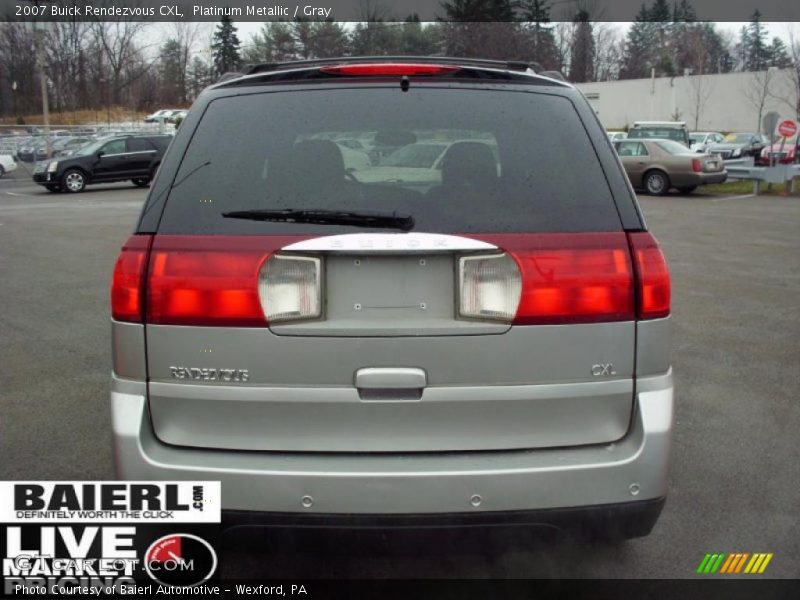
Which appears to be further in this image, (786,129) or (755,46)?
(755,46)

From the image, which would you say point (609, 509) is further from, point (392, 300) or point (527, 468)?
point (392, 300)

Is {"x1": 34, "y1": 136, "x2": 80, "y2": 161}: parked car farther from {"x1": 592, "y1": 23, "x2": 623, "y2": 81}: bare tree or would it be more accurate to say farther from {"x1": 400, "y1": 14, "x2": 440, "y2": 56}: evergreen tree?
{"x1": 592, "y1": 23, "x2": 623, "y2": 81}: bare tree

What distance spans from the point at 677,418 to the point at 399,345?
308cm

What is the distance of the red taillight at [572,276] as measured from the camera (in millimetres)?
2459

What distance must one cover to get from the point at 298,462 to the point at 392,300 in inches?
22.2

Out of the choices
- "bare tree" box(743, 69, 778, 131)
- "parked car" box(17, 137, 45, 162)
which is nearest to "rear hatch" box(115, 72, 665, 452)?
"parked car" box(17, 137, 45, 162)

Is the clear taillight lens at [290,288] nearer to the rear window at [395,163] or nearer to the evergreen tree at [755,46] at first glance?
the rear window at [395,163]

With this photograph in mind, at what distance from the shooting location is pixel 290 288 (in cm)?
244

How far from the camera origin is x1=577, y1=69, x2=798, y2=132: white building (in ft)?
206

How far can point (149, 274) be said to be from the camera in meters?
2.52

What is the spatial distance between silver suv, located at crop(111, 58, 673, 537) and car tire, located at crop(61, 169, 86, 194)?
→ 964 inches

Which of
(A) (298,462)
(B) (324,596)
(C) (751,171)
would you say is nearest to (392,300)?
(A) (298,462)

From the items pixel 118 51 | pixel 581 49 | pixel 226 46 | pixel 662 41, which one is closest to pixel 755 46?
pixel 662 41

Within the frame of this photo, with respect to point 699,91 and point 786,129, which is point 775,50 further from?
point 786,129
